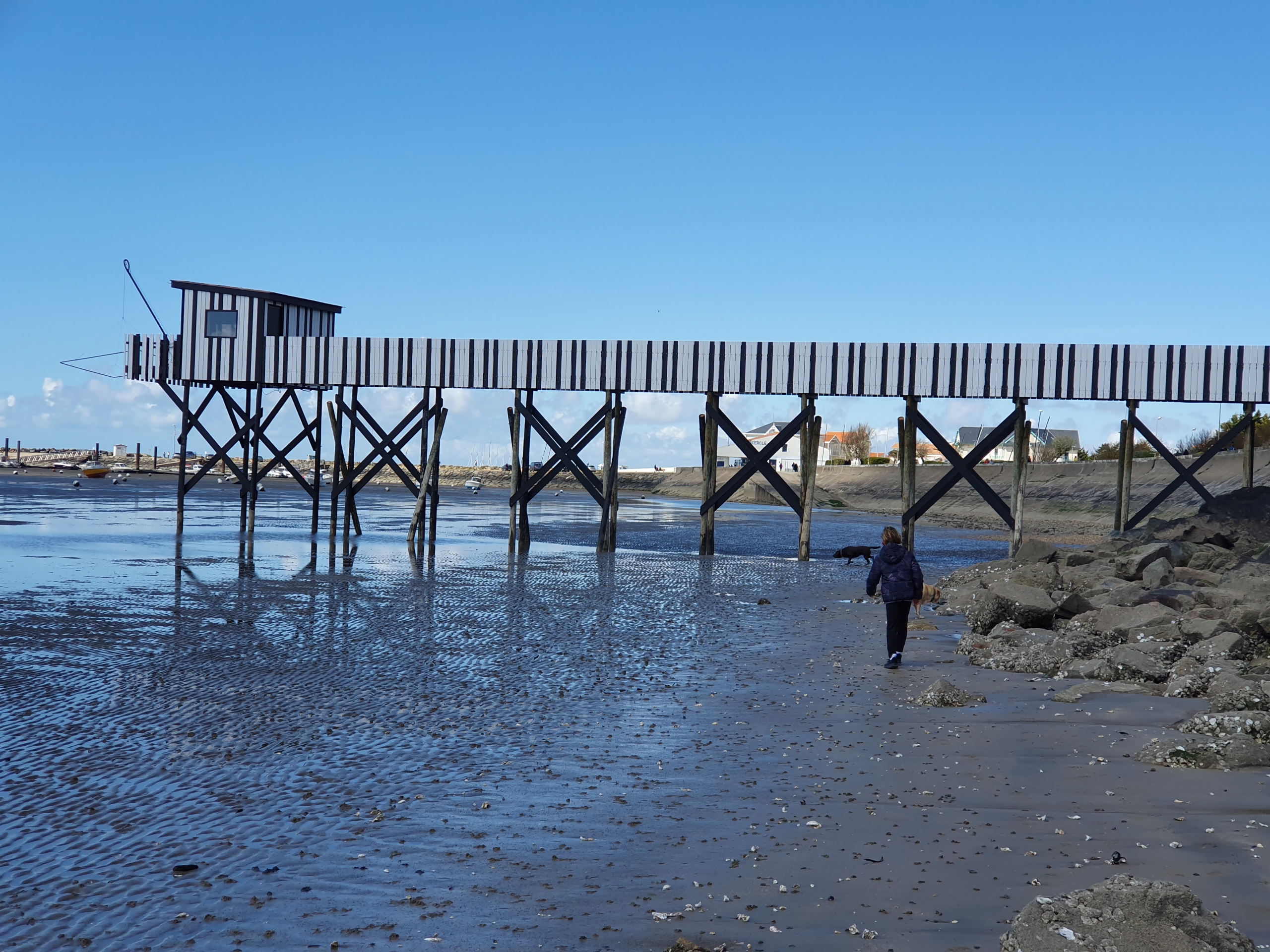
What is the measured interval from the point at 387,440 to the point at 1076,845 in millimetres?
27243

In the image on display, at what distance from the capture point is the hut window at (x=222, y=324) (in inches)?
1256

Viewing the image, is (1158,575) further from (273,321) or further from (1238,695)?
(273,321)

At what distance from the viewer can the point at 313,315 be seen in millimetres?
33625

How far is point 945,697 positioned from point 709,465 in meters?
19.5

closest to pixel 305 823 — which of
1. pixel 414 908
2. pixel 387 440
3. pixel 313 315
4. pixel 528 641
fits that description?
pixel 414 908

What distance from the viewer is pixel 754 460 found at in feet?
93.0

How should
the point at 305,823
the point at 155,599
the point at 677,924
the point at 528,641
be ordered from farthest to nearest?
the point at 155,599
the point at 528,641
the point at 305,823
the point at 677,924

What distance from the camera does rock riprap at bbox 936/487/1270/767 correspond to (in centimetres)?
902

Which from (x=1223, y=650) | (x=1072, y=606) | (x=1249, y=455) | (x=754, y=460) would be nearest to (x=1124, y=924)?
(x=1223, y=650)

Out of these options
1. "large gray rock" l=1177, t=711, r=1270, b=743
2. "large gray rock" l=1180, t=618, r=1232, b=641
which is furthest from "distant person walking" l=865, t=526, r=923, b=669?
"large gray rock" l=1177, t=711, r=1270, b=743

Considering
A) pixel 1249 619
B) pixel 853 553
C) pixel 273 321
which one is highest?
pixel 273 321

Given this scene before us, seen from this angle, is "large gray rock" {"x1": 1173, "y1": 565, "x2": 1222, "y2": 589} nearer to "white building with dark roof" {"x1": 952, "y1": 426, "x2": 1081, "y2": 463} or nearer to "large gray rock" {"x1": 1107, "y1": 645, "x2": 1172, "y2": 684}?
"large gray rock" {"x1": 1107, "y1": 645, "x2": 1172, "y2": 684}

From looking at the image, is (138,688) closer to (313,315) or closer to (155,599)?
(155,599)

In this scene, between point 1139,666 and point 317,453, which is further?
point 317,453
